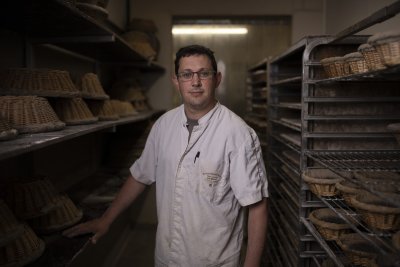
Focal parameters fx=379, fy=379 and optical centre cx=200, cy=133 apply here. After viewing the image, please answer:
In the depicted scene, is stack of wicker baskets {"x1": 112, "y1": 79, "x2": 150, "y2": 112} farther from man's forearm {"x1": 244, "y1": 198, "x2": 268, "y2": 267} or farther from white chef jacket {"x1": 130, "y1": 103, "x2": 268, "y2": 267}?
man's forearm {"x1": 244, "y1": 198, "x2": 268, "y2": 267}

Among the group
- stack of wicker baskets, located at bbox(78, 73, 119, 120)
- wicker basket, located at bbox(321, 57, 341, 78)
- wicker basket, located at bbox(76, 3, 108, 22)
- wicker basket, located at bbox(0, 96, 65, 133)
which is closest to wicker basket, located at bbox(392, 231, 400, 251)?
wicker basket, located at bbox(321, 57, 341, 78)

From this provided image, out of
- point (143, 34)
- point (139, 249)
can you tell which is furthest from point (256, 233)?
point (143, 34)

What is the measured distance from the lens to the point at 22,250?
1.47m

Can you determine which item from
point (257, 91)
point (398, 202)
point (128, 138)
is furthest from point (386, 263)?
point (257, 91)

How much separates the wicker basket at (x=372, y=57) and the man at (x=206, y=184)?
61 centimetres

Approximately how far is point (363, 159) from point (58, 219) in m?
1.73

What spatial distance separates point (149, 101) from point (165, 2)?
1315 mm

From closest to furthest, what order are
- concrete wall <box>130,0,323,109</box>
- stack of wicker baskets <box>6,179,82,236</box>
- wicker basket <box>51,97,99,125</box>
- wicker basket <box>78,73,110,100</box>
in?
stack of wicker baskets <box>6,179,82,236</box> < wicker basket <box>51,97,99,125</box> < wicker basket <box>78,73,110,100</box> < concrete wall <box>130,0,323,109</box>

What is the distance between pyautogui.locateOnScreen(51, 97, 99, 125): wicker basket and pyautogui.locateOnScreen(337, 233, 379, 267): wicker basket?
152cm

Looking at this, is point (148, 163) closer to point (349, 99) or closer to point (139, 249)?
point (349, 99)

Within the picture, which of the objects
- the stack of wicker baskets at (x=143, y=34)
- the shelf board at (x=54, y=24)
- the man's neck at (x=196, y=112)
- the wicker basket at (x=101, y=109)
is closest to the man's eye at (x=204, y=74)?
the man's neck at (x=196, y=112)

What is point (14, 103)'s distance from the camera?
4.95 ft

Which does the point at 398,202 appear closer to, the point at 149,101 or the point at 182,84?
the point at 182,84

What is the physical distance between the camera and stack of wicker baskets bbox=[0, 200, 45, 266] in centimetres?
137
